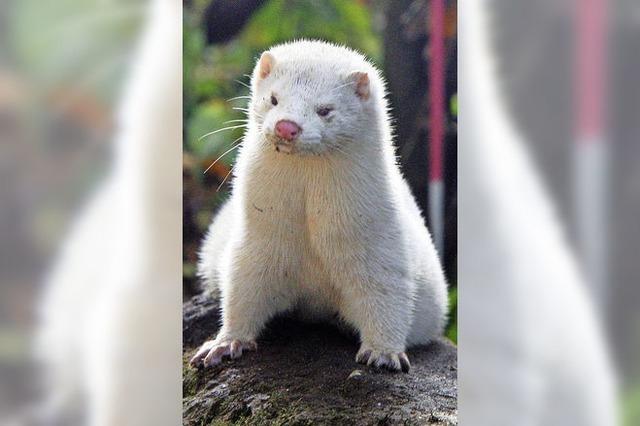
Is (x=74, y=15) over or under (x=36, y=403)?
over

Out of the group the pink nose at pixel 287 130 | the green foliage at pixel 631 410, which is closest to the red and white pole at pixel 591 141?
the green foliage at pixel 631 410

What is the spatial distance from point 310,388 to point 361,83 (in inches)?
34.0

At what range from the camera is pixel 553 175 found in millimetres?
2330

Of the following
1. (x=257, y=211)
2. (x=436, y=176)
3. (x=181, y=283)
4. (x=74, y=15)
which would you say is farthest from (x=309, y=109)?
(x=74, y=15)

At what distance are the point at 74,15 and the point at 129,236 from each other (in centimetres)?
68

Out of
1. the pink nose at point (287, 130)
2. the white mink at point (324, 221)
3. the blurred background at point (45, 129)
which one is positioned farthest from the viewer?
the blurred background at point (45, 129)

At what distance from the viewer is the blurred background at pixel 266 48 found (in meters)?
2.29

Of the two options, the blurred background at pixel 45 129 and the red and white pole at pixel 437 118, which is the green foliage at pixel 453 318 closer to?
the red and white pole at pixel 437 118

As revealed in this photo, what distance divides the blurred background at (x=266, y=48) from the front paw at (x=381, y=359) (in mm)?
261

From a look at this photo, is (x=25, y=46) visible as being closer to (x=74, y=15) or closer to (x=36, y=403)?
(x=74, y=15)

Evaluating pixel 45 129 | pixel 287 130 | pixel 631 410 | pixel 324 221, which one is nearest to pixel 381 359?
pixel 324 221

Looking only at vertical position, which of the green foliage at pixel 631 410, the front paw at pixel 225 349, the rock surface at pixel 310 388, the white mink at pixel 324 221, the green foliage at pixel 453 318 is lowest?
the green foliage at pixel 631 410

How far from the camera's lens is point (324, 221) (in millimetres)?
2127

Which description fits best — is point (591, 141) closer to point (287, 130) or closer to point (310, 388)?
point (287, 130)
